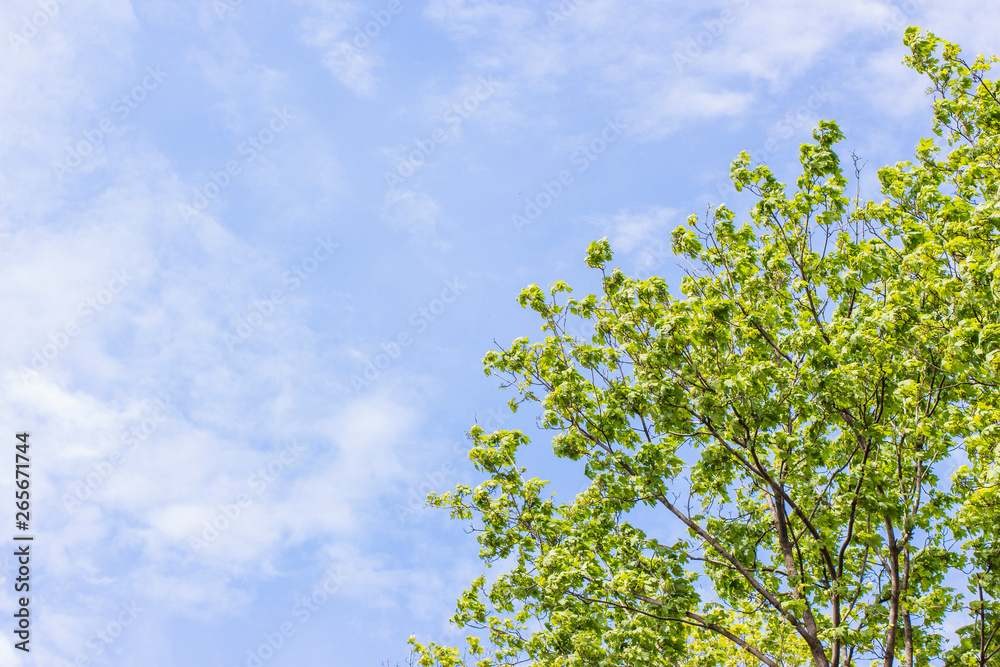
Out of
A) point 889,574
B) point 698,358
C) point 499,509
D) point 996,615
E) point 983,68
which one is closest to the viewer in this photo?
point 996,615

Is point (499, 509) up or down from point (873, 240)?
down

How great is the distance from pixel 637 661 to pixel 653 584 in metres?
1.23

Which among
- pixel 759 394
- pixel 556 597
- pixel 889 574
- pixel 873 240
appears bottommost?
pixel 556 597

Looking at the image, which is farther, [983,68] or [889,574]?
[983,68]

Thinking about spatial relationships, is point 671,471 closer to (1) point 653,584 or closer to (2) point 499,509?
(1) point 653,584

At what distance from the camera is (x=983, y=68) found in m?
14.5

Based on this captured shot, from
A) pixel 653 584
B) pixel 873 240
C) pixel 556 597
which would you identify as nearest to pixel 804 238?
pixel 873 240

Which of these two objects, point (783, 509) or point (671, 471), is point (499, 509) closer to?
point (671, 471)

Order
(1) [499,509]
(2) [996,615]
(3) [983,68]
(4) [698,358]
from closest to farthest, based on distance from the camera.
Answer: (2) [996,615]
(4) [698,358]
(1) [499,509]
(3) [983,68]

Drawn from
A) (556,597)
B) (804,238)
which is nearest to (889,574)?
(556,597)

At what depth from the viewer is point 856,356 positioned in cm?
1061

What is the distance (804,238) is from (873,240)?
1.27 metres

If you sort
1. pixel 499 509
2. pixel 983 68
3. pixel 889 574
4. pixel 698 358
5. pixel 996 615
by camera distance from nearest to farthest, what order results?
pixel 996 615 → pixel 889 574 → pixel 698 358 → pixel 499 509 → pixel 983 68

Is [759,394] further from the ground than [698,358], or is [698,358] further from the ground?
[698,358]
